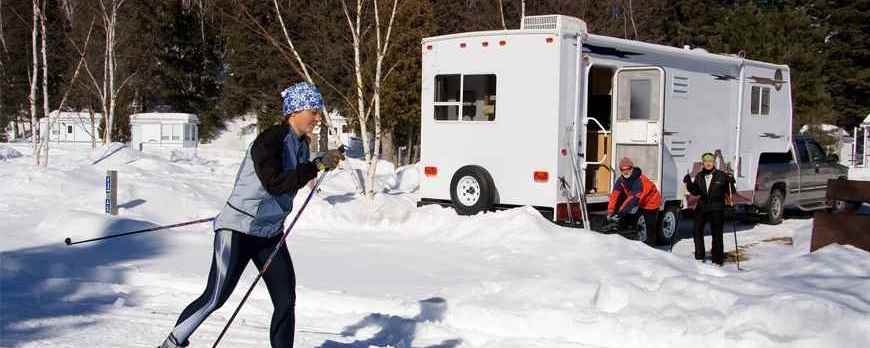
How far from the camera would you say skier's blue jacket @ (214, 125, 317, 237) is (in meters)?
4.51

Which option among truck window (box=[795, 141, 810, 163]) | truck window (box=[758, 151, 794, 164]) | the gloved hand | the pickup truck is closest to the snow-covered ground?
the gloved hand

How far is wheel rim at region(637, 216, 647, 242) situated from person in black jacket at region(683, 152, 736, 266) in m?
0.78

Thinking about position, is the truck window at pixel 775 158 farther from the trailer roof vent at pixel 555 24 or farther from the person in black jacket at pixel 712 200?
the trailer roof vent at pixel 555 24

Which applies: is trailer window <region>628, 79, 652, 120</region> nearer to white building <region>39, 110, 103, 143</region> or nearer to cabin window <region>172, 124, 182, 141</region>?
cabin window <region>172, 124, 182, 141</region>

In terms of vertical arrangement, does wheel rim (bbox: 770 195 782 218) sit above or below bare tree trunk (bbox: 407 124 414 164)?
below

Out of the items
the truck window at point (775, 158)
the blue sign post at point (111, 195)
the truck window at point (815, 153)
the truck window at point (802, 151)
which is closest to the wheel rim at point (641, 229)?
the truck window at point (775, 158)

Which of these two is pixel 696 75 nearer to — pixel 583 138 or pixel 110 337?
pixel 583 138

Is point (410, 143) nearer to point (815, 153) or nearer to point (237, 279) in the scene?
point (815, 153)

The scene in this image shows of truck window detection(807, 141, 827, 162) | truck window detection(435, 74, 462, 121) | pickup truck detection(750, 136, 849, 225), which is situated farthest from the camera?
truck window detection(807, 141, 827, 162)

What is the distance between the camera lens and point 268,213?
4672 mm

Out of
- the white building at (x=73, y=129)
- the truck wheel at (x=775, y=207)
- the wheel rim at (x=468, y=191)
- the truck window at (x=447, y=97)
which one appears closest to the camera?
the wheel rim at (x=468, y=191)

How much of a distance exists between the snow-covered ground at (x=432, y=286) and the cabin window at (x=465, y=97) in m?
1.32

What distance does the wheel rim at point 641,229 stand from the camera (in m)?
11.7

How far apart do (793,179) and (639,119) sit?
491 centimetres
